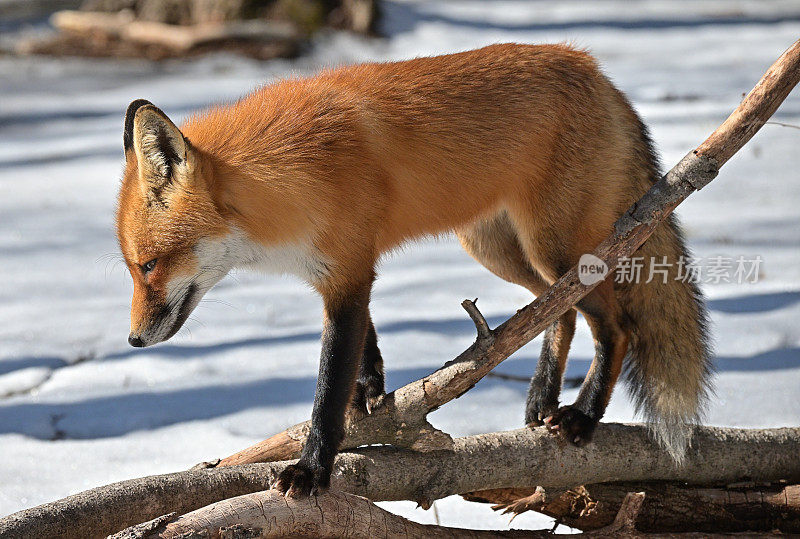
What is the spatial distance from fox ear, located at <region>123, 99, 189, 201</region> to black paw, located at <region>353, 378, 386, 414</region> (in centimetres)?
92

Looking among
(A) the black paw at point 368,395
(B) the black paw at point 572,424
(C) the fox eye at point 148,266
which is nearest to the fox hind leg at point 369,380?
(A) the black paw at point 368,395

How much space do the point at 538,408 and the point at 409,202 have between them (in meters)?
1.06

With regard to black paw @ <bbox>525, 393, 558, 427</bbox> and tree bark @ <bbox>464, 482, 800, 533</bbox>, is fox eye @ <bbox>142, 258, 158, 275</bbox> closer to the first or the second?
tree bark @ <bbox>464, 482, 800, 533</bbox>

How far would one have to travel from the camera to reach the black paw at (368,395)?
2821 millimetres

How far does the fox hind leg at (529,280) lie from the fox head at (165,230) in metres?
1.15

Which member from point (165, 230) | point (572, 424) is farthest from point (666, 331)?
point (165, 230)

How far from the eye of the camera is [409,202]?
9.30 ft

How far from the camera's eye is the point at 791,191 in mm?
6293

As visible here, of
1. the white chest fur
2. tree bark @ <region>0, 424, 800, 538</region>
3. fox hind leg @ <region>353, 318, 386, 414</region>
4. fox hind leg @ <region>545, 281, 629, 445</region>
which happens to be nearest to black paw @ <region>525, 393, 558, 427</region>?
fox hind leg @ <region>545, 281, 629, 445</region>

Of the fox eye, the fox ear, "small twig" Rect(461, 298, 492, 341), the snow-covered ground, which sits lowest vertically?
the snow-covered ground

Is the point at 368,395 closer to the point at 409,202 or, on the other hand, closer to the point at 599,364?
the point at 409,202

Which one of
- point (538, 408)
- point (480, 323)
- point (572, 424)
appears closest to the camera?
point (480, 323)

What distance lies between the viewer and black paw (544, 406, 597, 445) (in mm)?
2924

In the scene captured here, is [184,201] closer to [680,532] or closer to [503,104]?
[503,104]
